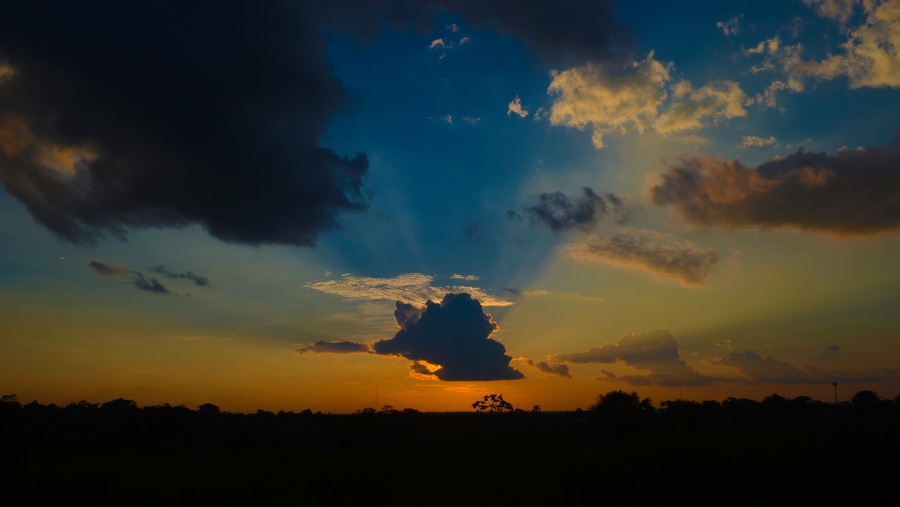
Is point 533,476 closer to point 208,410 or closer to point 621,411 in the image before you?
point 621,411

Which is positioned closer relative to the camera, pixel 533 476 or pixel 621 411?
pixel 533 476

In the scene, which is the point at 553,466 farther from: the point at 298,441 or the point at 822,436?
the point at 298,441

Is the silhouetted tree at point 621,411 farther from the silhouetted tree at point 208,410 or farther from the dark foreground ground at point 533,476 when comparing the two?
the silhouetted tree at point 208,410

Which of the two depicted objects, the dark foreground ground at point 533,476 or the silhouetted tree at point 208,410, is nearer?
the dark foreground ground at point 533,476

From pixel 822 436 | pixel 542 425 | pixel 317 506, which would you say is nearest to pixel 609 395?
pixel 542 425

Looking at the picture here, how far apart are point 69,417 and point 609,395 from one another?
63.0m

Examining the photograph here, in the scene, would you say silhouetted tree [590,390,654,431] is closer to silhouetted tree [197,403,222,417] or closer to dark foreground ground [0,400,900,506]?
dark foreground ground [0,400,900,506]

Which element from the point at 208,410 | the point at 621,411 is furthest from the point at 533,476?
the point at 208,410

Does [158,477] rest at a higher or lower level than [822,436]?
lower

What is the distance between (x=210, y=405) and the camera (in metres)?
95.2

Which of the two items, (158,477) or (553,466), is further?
(553,466)

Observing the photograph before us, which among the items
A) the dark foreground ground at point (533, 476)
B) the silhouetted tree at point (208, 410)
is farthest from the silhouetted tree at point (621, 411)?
the silhouetted tree at point (208, 410)

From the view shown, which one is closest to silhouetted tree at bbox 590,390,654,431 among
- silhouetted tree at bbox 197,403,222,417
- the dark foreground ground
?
the dark foreground ground

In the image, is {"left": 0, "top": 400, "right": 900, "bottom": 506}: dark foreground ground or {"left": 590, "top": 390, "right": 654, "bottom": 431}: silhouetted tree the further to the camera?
{"left": 590, "top": 390, "right": 654, "bottom": 431}: silhouetted tree
